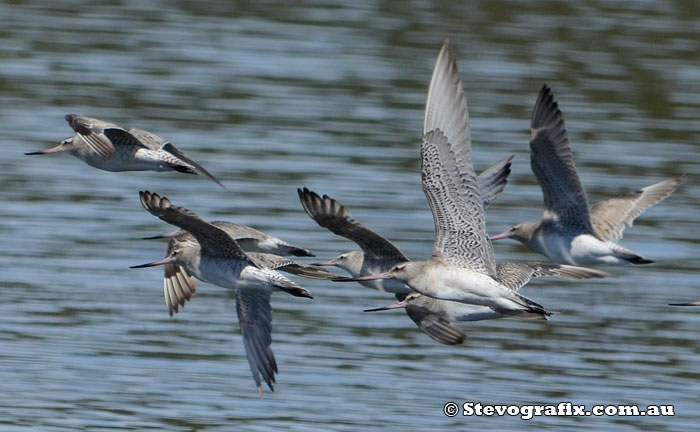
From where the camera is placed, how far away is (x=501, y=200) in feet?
62.8

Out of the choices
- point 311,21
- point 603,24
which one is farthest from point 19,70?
point 603,24

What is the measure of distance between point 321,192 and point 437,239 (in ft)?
21.5

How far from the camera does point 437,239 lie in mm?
11781

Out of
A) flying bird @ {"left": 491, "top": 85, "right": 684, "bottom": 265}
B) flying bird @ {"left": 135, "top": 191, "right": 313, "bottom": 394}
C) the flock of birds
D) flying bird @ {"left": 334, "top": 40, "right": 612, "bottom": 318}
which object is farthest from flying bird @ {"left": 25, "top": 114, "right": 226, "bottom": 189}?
flying bird @ {"left": 491, "top": 85, "right": 684, "bottom": 265}

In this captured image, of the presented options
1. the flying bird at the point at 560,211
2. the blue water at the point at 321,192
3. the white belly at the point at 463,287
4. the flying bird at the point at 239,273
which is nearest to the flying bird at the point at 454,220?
the white belly at the point at 463,287

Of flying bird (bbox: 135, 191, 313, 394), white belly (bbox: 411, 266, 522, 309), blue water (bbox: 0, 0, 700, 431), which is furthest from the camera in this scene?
blue water (bbox: 0, 0, 700, 431)

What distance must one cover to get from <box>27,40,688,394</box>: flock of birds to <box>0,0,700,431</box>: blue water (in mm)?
859

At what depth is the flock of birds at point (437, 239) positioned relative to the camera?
11.6 m

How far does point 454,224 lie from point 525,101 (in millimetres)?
11590

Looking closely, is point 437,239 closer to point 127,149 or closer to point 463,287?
point 463,287

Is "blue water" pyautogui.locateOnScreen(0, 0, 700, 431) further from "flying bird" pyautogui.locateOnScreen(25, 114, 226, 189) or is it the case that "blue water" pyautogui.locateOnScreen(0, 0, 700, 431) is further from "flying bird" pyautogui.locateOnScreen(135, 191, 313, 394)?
"flying bird" pyautogui.locateOnScreen(25, 114, 226, 189)

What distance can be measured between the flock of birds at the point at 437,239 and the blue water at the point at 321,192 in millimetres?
859

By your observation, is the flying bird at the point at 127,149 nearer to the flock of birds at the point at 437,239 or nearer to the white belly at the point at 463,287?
the flock of birds at the point at 437,239

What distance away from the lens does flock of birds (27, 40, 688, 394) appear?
1157cm
